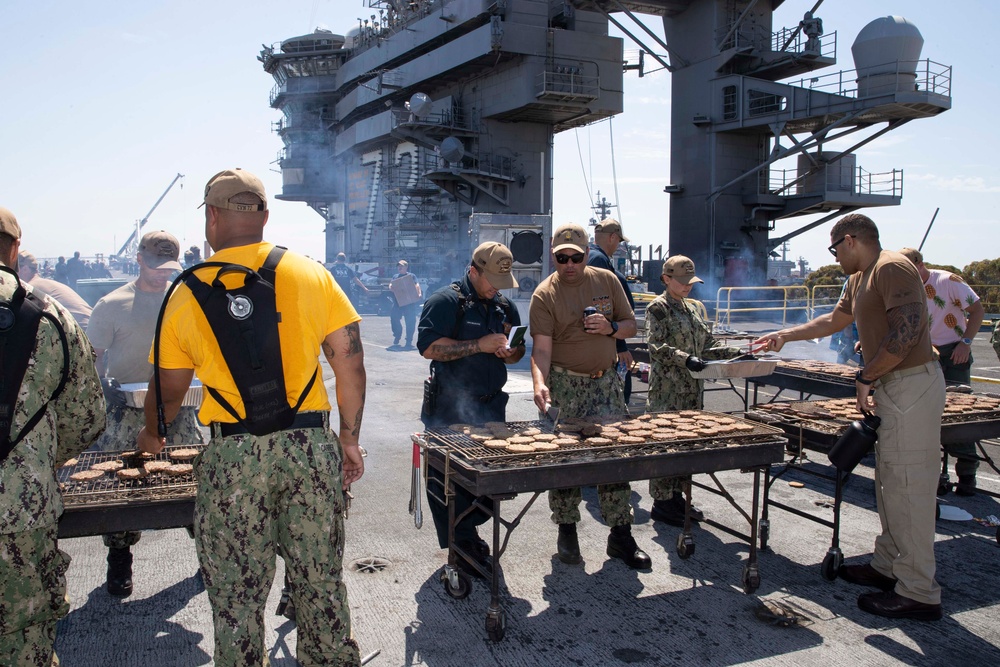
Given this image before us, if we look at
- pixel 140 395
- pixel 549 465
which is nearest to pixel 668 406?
pixel 549 465

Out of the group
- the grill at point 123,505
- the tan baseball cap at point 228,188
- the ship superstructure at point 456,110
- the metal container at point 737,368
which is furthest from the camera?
the ship superstructure at point 456,110

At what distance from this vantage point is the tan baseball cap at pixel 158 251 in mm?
4949

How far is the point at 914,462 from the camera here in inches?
168

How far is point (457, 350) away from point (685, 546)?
2145 mm

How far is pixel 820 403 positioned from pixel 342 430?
4.35m

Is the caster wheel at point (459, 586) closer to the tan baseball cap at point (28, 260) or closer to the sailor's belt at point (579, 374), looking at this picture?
the sailor's belt at point (579, 374)

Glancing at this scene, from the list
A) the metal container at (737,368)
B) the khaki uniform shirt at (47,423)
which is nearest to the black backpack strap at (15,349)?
the khaki uniform shirt at (47,423)

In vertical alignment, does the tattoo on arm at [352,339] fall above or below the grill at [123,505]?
above

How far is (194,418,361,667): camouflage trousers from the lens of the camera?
9.04 ft

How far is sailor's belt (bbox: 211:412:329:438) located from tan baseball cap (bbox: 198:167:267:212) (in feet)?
2.87

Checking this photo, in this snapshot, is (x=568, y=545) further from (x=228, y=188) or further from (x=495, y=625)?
(x=228, y=188)

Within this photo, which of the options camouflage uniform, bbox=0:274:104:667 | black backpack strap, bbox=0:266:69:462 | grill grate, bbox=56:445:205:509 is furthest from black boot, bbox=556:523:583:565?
black backpack strap, bbox=0:266:69:462

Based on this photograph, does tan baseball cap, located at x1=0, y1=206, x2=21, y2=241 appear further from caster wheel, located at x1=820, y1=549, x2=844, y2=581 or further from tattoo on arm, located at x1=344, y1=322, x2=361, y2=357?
caster wheel, located at x1=820, y1=549, x2=844, y2=581

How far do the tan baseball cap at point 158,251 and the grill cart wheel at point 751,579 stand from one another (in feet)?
14.1
